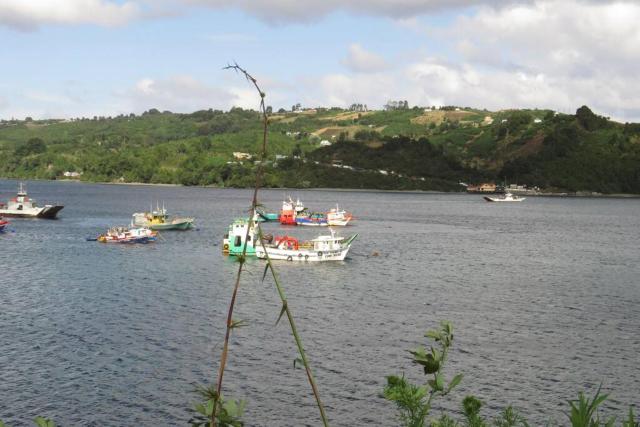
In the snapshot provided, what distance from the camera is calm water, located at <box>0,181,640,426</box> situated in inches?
1563

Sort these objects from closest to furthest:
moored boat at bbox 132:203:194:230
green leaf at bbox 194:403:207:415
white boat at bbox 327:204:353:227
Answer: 1. green leaf at bbox 194:403:207:415
2. moored boat at bbox 132:203:194:230
3. white boat at bbox 327:204:353:227

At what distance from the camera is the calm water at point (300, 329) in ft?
130

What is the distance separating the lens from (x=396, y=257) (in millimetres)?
103938

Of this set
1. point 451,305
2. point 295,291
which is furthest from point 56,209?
point 451,305

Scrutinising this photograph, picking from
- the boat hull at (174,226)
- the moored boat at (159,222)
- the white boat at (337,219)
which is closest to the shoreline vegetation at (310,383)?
the boat hull at (174,226)

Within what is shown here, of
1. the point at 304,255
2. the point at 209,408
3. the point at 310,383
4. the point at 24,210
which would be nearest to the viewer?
the point at 209,408

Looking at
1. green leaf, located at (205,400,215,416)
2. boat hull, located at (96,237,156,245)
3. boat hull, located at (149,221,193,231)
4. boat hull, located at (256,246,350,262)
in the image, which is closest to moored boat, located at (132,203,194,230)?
boat hull, located at (149,221,193,231)

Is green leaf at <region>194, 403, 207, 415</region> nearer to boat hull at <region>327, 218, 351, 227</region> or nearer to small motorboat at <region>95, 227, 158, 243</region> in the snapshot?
small motorboat at <region>95, 227, 158, 243</region>

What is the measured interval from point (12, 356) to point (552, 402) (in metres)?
31.8

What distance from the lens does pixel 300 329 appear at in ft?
185

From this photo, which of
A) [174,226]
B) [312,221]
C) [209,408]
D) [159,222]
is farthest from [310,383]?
[312,221]

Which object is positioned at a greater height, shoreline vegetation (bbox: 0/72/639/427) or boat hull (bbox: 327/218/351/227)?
shoreline vegetation (bbox: 0/72/639/427)

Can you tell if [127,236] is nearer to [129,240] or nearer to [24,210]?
[129,240]

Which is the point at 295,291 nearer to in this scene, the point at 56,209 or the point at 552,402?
the point at 552,402
